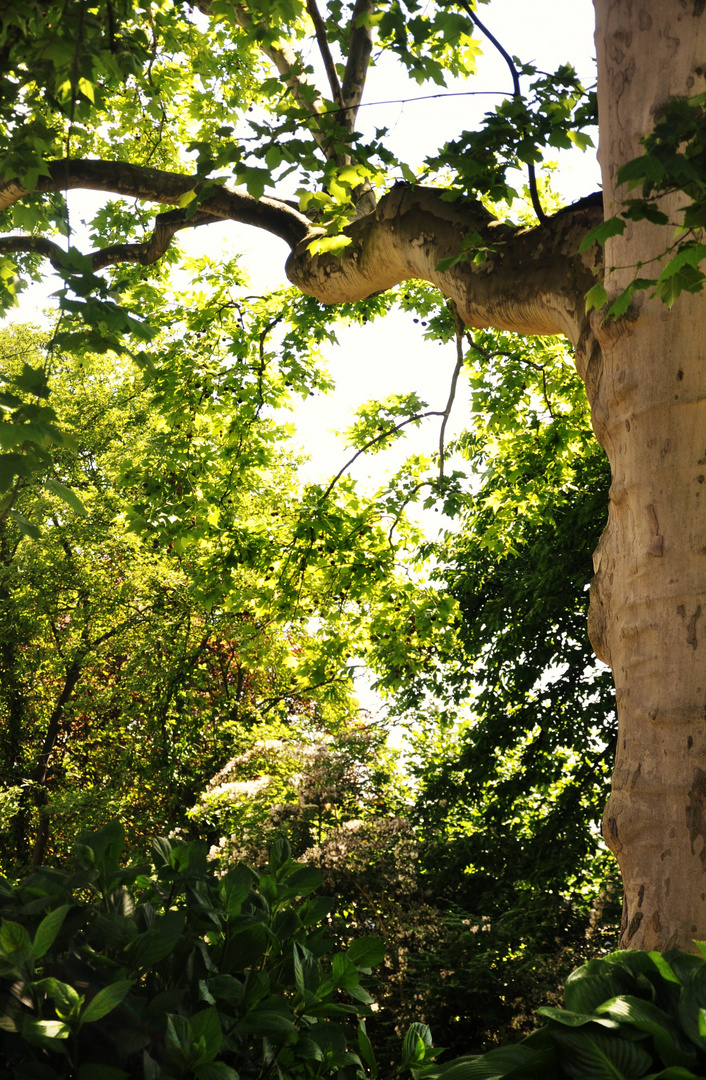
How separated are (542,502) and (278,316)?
3.23 m

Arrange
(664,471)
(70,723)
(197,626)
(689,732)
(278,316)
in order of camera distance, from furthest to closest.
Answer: (70,723) → (197,626) → (278,316) → (664,471) → (689,732)

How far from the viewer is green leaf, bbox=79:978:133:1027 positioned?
1338 millimetres

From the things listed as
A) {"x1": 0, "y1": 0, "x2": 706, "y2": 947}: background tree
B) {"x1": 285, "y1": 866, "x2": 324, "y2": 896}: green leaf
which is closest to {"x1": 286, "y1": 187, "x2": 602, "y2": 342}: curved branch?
{"x1": 0, "y1": 0, "x2": 706, "y2": 947}: background tree

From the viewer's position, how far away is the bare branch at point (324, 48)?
17.0 ft

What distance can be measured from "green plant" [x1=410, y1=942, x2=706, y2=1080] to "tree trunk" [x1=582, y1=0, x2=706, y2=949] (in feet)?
2.90

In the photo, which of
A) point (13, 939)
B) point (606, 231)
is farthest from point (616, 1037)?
point (606, 231)

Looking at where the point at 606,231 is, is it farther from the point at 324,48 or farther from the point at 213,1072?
the point at 324,48

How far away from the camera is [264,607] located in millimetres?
6988

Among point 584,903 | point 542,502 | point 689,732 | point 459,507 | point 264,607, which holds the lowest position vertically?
point 584,903

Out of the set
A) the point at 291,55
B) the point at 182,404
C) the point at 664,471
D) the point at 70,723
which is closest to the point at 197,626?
the point at 70,723

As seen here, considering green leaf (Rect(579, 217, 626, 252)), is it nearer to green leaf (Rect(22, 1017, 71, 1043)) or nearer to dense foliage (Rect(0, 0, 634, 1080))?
dense foliage (Rect(0, 0, 634, 1080))

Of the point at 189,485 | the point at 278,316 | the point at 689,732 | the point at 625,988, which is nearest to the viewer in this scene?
the point at 625,988

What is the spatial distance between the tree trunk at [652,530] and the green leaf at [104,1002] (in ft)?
4.91

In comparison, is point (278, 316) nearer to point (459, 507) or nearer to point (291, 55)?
point (291, 55)
